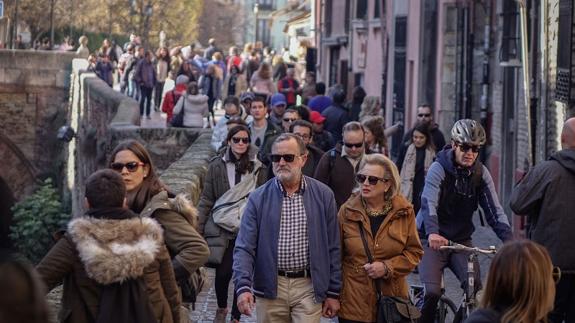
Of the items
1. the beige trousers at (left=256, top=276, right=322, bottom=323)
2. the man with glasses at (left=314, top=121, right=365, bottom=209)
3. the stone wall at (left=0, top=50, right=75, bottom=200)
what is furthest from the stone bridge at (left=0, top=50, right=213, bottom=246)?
the beige trousers at (left=256, top=276, right=322, bottom=323)

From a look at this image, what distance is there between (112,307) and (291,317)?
66.1 inches

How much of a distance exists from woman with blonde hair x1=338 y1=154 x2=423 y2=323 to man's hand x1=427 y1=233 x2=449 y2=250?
0.82 metres

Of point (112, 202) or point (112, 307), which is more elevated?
point (112, 202)

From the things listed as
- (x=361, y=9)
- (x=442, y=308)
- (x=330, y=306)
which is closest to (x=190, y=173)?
(x=442, y=308)

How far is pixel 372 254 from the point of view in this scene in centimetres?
740

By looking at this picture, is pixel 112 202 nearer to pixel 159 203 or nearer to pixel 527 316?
pixel 159 203

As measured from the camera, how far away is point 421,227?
9031 millimetres

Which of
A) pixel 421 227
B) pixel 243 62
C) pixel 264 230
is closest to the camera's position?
pixel 264 230

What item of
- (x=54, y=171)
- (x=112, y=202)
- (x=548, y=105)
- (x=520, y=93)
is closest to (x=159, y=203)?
(x=112, y=202)

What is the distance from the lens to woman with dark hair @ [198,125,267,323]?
10070 mm

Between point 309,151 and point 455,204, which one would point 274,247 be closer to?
point 455,204

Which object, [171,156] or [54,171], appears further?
[54,171]

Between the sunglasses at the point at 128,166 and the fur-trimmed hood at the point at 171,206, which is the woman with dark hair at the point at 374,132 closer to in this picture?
the sunglasses at the point at 128,166

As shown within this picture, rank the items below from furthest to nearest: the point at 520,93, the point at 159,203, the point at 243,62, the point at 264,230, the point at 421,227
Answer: the point at 243,62
the point at 520,93
the point at 421,227
the point at 264,230
the point at 159,203
